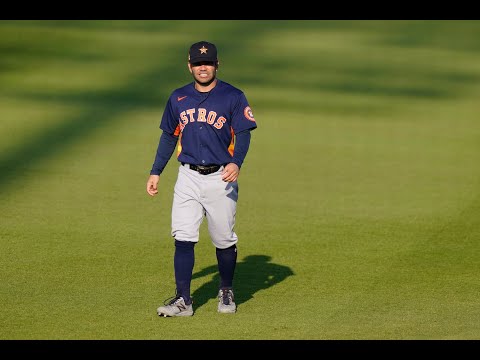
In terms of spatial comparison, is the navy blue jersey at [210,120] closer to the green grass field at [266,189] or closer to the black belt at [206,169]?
the black belt at [206,169]

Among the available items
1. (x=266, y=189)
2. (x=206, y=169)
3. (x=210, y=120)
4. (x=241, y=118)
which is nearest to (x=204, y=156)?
(x=206, y=169)

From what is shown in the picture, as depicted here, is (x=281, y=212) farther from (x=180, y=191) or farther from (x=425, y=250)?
(x=180, y=191)

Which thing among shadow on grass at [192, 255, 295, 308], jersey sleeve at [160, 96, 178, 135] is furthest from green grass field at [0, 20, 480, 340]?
jersey sleeve at [160, 96, 178, 135]

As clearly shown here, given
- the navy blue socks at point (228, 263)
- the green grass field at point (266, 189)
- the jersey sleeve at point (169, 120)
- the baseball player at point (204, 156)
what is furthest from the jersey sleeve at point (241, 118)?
the green grass field at point (266, 189)

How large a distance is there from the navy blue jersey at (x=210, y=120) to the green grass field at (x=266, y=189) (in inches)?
42.2

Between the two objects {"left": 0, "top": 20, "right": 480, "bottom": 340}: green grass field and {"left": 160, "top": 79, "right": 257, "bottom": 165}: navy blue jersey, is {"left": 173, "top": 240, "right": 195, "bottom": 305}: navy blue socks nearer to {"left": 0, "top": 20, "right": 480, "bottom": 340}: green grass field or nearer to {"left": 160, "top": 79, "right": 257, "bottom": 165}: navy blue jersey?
{"left": 0, "top": 20, "right": 480, "bottom": 340}: green grass field

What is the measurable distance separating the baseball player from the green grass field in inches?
14.3

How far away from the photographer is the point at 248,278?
914 centimetres

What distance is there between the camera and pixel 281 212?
11258 mm

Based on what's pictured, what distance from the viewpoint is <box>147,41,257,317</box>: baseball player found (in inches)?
314

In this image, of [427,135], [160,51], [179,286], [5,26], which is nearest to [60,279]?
[179,286]

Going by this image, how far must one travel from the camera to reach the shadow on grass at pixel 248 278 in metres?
8.61

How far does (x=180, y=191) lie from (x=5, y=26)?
14976mm

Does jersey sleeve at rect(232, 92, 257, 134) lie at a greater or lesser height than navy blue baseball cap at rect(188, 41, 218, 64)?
lesser
